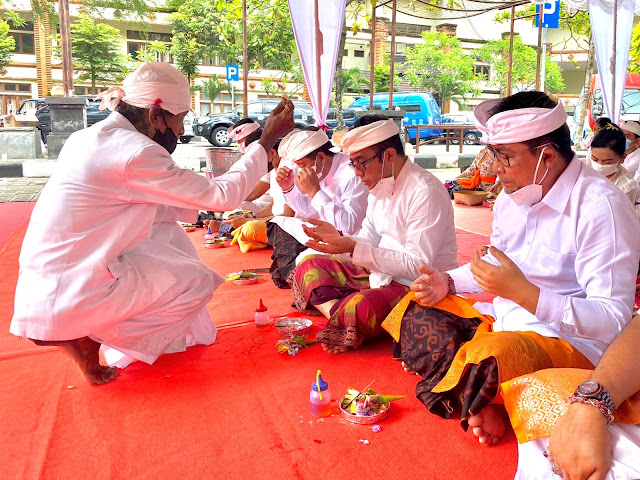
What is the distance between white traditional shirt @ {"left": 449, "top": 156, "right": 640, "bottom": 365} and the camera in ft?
6.12

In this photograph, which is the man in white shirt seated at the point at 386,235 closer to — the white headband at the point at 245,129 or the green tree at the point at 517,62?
the white headband at the point at 245,129

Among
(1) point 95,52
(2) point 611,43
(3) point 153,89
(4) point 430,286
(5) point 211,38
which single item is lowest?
(4) point 430,286

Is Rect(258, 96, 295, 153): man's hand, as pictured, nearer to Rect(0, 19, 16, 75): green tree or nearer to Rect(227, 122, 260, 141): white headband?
Rect(227, 122, 260, 141): white headband

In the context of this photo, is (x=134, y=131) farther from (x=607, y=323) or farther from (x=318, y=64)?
(x=318, y=64)

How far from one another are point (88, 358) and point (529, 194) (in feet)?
6.69

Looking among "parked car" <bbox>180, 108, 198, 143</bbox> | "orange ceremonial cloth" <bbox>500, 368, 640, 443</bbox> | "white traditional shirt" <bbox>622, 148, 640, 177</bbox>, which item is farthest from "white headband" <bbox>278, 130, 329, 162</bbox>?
"parked car" <bbox>180, 108, 198, 143</bbox>

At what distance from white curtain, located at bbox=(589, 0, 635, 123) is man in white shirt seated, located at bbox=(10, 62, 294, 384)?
654cm

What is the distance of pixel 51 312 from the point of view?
2469 mm

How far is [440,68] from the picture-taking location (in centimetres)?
2903

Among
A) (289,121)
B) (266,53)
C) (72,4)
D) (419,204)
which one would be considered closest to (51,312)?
(289,121)

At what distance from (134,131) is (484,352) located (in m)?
1.78

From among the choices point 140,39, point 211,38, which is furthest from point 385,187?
point 140,39

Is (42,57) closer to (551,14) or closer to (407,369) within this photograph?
(551,14)

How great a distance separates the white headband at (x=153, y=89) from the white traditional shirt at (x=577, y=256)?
1.58 meters
